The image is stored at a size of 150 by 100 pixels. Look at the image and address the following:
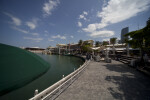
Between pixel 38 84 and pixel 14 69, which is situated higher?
pixel 14 69

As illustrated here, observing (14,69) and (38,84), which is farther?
(38,84)

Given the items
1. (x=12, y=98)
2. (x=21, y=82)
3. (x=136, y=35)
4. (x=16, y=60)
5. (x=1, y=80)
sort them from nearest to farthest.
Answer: (x=1, y=80) → (x=21, y=82) → (x=16, y=60) → (x=12, y=98) → (x=136, y=35)

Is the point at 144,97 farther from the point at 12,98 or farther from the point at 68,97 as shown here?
→ the point at 12,98

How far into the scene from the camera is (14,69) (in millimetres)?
2254

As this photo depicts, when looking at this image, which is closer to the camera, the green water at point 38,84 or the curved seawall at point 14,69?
the curved seawall at point 14,69

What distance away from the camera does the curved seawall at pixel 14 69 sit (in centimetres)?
200

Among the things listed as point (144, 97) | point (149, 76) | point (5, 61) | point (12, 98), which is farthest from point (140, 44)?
point (12, 98)

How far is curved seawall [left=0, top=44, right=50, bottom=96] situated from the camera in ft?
6.57

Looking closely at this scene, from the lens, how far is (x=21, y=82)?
7.29 ft

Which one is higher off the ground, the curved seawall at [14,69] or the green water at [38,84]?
the curved seawall at [14,69]

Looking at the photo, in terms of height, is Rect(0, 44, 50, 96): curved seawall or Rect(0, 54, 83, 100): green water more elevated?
Rect(0, 44, 50, 96): curved seawall

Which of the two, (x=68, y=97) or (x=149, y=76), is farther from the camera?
(x=149, y=76)

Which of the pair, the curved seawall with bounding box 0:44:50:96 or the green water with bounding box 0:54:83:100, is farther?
the green water with bounding box 0:54:83:100

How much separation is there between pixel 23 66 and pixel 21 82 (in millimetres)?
589
